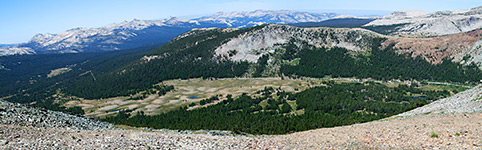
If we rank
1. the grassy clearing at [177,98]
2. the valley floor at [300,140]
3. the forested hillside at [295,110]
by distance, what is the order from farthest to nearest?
the grassy clearing at [177,98], the forested hillside at [295,110], the valley floor at [300,140]

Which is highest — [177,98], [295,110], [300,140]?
[300,140]

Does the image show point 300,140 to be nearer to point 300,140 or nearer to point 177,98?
point 300,140

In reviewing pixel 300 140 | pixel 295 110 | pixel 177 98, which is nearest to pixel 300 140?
pixel 300 140

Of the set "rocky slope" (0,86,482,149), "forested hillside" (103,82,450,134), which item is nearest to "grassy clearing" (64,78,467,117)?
"forested hillside" (103,82,450,134)

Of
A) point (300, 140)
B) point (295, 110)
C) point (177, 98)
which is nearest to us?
point (300, 140)

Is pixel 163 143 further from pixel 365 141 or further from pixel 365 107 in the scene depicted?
pixel 365 107

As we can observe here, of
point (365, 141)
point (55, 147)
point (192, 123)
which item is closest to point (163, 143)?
point (55, 147)

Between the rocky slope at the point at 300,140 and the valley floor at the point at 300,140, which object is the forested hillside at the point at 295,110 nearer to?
the valley floor at the point at 300,140

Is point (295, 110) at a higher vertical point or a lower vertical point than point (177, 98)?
higher

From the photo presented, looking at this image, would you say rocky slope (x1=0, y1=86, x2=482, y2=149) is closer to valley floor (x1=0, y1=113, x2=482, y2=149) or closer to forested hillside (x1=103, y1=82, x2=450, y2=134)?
valley floor (x1=0, y1=113, x2=482, y2=149)

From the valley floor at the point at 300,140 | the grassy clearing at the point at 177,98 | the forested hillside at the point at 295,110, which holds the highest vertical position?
the valley floor at the point at 300,140

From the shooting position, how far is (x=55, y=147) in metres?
26.9

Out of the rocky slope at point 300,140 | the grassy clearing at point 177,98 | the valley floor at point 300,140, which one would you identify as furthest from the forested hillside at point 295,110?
the rocky slope at point 300,140

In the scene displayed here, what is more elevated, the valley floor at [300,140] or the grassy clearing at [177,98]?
the valley floor at [300,140]
